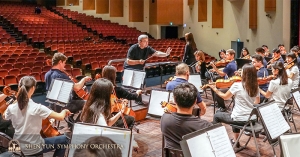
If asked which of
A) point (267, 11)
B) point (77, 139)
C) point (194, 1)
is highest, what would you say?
point (194, 1)

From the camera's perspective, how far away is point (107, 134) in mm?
2221

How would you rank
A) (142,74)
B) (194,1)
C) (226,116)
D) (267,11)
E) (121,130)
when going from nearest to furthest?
(121,130) → (226,116) → (142,74) → (267,11) → (194,1)

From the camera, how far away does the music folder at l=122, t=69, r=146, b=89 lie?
4.64 meters

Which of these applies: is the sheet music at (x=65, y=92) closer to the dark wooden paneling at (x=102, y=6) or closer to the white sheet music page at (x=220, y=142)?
the white sheet music page at (x=220, y=142)

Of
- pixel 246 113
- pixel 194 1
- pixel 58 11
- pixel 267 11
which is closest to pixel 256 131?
pixel 246 113

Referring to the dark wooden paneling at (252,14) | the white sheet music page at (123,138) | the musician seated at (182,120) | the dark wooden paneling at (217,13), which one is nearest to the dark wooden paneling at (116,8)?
the dark wooden paneling at (217,13)

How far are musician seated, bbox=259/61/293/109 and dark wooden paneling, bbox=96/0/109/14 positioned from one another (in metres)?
16.7

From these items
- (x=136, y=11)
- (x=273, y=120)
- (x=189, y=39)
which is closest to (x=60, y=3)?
(x=136, y=11)

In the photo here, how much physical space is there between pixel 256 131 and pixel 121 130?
78.3 inches

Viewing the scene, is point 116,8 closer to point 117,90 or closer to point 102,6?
point 102,6

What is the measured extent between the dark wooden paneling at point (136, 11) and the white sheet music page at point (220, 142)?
16528 mm

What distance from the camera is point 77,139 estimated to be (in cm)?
229

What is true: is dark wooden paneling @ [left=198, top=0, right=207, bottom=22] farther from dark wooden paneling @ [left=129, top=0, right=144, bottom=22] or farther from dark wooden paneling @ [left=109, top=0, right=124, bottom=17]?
dark wooden paneling @ [left=109, top=0, right=124, bottom=17]

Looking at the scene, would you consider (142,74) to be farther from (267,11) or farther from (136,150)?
(267,11)
